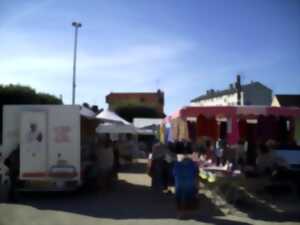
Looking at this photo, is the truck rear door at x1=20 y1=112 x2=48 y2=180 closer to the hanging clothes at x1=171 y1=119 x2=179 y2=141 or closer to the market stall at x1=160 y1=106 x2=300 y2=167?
the market stall at x1=160 y1=106 x2=300 y2=167

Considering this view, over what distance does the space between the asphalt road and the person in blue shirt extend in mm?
303

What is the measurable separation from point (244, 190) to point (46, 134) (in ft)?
18.8

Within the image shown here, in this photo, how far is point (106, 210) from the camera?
13672mm

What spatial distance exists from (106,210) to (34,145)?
3.48 meters

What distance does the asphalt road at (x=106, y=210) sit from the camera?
474 inches

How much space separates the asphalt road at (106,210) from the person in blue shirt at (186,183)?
0.99ft

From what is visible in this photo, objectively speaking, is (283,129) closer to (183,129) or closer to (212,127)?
(212,127)

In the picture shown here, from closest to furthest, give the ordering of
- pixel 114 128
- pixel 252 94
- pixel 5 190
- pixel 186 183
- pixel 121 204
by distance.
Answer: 1. pixel 186 183
2. pixel 121 204
3. pixel 5 190
4. pixel 114 128
5. pixel 252 94

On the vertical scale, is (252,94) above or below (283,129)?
above

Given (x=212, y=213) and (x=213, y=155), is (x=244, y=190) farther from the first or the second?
(x=213, y=155)

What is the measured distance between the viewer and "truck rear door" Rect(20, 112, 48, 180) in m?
15.9

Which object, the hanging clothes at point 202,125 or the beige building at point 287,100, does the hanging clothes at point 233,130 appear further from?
the beige building at point 287,100

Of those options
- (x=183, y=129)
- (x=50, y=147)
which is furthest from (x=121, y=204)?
(x=183, y=129)

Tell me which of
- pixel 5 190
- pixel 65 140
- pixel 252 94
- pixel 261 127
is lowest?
pixel 5 190
